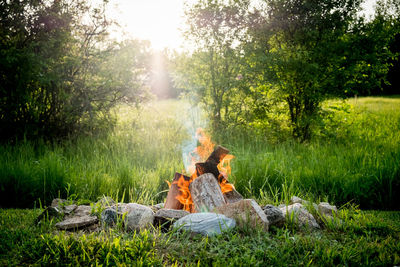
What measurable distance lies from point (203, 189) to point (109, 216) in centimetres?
103

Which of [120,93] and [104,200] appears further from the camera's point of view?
[120,93]

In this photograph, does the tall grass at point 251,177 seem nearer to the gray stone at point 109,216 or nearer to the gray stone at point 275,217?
the gray stone at point 275,217

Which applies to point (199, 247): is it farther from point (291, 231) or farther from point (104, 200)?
point (104, 200)

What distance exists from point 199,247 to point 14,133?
5.81 metres

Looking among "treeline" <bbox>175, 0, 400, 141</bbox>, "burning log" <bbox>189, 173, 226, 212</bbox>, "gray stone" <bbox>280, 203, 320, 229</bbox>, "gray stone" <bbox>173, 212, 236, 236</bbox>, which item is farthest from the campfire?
"treeline" <bbox>175, 0, 400, 141</bbox>

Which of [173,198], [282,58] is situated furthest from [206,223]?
[282,58]

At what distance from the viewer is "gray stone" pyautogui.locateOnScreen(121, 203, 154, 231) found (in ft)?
8.77

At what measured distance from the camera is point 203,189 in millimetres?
3156

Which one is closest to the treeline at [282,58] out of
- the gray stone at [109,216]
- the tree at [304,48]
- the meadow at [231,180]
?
the tree at [304,48]

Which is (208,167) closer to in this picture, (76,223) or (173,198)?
(173,198)

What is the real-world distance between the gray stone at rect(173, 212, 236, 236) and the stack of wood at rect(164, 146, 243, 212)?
1.39 ft

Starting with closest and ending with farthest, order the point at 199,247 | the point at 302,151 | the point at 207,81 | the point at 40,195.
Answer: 1. the point at 199,247
2. the point at 40,195
3. the point at 302,151
4. the point at 207,81

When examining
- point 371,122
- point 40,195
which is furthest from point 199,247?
point 371,122

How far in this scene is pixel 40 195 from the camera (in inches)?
160
